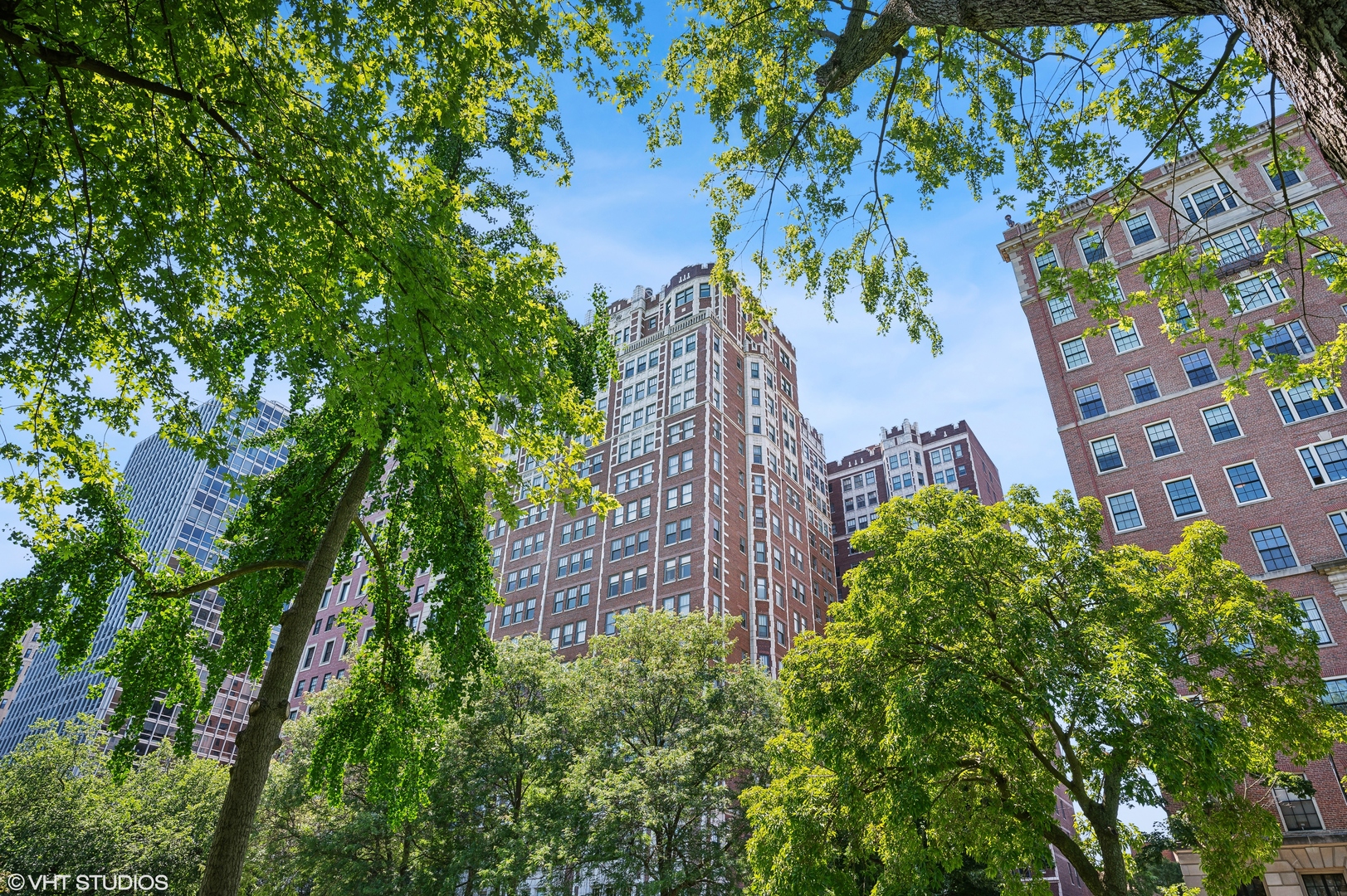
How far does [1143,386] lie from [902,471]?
55697 millimetres

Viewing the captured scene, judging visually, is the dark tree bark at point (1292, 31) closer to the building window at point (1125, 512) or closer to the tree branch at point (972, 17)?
the tree branch at point (972, 17)

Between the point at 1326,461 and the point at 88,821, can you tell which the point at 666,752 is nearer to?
the point at 88,821

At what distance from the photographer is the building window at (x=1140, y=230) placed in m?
39.0

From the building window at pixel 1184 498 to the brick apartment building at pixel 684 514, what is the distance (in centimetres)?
2658

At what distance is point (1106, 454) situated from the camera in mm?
35812

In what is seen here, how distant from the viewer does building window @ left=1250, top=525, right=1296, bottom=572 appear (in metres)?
30.0

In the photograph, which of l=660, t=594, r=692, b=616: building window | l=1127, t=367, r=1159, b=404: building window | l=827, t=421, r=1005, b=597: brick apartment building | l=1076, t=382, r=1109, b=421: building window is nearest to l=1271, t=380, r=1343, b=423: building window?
l=1127, t=367, r=1159, b=404: building window

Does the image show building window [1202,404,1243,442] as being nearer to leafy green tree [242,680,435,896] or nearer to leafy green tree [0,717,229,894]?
leafy green tree [242,680,435,896]

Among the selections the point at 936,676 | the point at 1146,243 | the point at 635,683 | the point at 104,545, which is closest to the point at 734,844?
the point at 635,683

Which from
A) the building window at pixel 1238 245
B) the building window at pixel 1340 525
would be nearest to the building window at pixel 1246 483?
the building window at pixel 1340 525

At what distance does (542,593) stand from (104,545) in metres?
51.3

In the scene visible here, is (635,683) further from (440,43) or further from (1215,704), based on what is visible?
(440,43)

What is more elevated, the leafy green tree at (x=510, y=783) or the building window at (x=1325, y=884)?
the leafy green tree at (x=510, y=783)

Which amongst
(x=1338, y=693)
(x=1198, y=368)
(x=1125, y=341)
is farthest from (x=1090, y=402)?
(x=1338, y=693)
